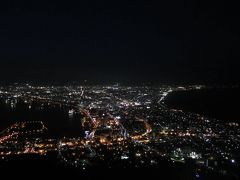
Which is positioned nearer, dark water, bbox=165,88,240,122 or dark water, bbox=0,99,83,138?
dark water, bbox=0,99,83,138

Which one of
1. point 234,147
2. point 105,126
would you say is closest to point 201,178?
point 234,147

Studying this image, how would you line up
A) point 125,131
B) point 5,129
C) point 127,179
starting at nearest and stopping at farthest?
1. point 127,179
2. point 125,131
3. point 5,129

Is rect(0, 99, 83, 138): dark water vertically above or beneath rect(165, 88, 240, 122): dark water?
above

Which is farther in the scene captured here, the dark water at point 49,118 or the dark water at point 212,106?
the dark water at point 212,106

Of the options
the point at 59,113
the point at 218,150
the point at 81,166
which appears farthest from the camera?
the point at 59,113

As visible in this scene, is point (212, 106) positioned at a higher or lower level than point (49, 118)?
lower

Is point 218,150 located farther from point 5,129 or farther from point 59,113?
point 59,113

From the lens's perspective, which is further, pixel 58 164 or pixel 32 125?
pixel 32 125

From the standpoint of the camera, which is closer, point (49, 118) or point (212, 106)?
point (49, 118)
